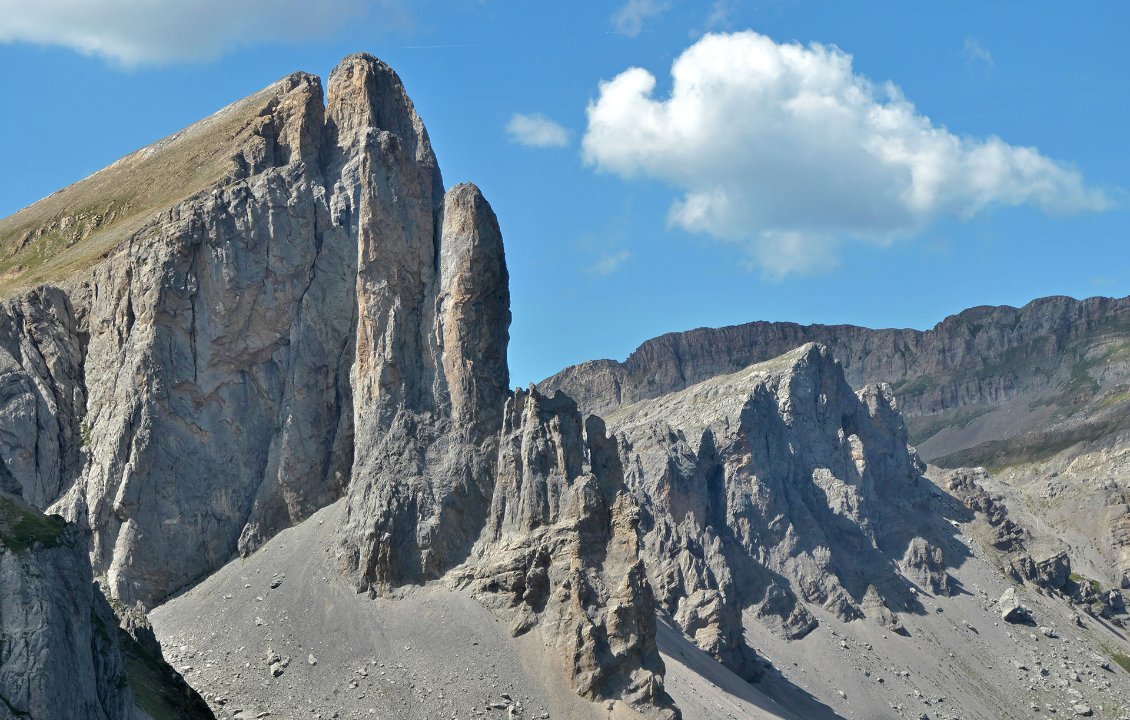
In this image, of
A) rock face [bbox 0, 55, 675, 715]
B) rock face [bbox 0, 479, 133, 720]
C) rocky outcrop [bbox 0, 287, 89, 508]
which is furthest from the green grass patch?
rocky outcrop [bbox 0, 287, 89, 508]

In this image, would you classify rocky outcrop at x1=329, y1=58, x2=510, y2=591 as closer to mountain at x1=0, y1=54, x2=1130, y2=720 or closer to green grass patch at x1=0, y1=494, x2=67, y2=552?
mountain at x1=0, y1=54, x2=1130, y2=720

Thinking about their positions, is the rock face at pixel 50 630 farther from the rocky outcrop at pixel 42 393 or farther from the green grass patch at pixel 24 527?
the rocky outcrop at pixel 42 393

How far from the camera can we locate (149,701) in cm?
7469

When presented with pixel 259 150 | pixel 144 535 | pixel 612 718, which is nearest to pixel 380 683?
pixel 612 718

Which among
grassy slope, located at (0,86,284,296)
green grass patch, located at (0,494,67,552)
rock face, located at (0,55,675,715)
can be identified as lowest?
green grass patch, located at (0,494,67,552)

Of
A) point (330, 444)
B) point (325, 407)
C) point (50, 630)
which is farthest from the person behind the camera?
point (325, 407)

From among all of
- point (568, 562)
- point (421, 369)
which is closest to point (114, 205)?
point (421, 369)

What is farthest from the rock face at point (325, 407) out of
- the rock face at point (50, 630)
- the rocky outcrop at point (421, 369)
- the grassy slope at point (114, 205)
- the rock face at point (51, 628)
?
the rock face at point (50, 630)

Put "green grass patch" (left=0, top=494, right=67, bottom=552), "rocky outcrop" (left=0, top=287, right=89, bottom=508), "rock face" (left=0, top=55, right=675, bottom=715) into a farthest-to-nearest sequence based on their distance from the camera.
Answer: "rocky outcrop" (left=0, top=287, right=89, bottom=508)
"rock face" (left=0, top=55, right=675, bottom=715)
"green grass patch" (left=0, top=494, right=67, bottom=552)

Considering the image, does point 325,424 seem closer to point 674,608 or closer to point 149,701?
point 149,701

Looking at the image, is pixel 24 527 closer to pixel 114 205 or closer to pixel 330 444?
pixel 330 444

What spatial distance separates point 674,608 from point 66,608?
121 metres

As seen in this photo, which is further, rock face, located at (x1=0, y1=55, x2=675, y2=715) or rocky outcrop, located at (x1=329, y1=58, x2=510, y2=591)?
rocky outcrop, located at (x1=329, y1=58, x2=510, y2=591)

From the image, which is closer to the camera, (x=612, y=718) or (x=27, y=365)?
(x=612, y=718)
